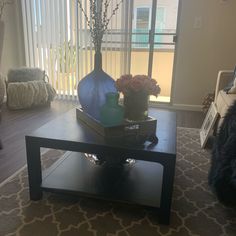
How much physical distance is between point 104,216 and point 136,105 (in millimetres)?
653

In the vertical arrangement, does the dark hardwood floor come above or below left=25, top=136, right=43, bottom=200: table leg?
below

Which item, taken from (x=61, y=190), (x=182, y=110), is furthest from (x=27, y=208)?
(x=182, y=110)

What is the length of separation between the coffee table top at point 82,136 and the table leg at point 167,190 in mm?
70

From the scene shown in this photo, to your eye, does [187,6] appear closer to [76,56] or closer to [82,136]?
[76,56]

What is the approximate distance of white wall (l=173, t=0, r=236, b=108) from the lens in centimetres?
338

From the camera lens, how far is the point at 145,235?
1.33 meters

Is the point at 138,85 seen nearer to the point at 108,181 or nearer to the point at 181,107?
the point at 108,181

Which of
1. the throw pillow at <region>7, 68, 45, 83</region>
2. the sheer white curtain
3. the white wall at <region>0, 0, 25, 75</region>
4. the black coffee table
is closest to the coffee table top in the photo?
the black coffee table

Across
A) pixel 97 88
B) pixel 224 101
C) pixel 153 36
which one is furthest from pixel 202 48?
pixel 97 88

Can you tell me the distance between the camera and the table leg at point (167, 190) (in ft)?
4.27

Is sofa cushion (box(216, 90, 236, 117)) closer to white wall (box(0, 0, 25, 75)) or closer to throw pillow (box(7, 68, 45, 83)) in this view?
throw pillow (box(7, 68, 45, 83))

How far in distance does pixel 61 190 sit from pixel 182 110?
2.66 m

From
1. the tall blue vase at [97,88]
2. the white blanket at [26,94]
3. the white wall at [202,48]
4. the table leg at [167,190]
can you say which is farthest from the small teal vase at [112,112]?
the white wall at [202,48]

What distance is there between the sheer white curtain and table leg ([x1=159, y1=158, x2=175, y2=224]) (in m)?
2.79
